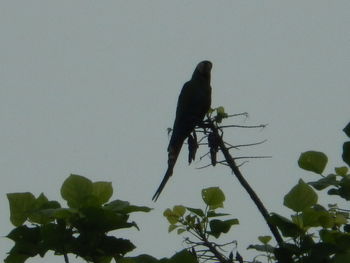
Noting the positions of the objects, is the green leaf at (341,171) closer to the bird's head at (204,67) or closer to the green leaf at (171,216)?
the green leaf at (171,216)

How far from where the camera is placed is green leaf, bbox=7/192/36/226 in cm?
185

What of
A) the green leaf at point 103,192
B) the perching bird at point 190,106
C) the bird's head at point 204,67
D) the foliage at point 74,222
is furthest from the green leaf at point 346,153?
the bird's head at point 204,67

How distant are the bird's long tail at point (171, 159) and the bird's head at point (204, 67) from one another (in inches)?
73.4

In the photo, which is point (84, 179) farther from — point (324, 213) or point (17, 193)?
point (324, 213)

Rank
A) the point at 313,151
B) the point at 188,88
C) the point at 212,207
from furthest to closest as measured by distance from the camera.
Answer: the point at 188,88, the point at 212,207, the point at 313,151

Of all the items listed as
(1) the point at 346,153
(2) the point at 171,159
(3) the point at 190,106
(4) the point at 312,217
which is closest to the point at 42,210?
(4) the point at 312,217

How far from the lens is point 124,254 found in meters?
1.83

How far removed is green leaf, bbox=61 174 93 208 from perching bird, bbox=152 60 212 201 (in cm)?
301

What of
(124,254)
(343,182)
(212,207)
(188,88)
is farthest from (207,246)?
(188,88)

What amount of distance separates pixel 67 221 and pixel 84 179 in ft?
0.48

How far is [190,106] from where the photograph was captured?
6.67 metres

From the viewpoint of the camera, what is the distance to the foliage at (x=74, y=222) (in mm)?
1737

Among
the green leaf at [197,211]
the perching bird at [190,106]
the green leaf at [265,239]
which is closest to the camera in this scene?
the green leaf at [265,239]

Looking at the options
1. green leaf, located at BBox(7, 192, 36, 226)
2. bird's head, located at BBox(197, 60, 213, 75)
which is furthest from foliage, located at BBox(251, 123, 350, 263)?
bird's head, located at BBox(197, 60, 213, 75)
